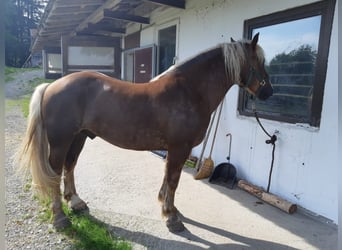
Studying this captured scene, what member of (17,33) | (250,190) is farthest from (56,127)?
(17,33)

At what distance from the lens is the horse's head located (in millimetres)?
2090

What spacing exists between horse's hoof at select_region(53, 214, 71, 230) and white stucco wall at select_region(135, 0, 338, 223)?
6.72 feet

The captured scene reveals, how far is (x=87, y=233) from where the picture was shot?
1967mm

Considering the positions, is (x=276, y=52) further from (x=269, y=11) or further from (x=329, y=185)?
(x=329, y=185)


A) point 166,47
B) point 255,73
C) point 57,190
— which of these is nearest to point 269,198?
point 255,73

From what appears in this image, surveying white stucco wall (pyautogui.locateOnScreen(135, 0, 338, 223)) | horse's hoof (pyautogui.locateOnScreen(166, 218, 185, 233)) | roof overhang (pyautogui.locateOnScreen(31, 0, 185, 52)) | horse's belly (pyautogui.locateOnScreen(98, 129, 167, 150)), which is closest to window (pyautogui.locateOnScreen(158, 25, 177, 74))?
white stucco wall (pyautogui.locateOnScreen(135, 0, 338, 223))

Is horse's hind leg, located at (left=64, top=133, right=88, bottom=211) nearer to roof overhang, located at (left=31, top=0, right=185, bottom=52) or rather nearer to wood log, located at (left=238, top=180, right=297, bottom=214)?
wood log, located at (left=238, top=180, right=297, bottom=214)

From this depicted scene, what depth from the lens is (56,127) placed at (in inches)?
77.7

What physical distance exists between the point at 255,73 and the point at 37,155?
74.6 inches

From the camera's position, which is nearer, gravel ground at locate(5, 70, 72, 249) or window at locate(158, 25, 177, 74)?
gravel ground at locate(5, 70, 72, 249)

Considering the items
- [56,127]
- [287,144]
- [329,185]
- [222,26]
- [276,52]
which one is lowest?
[329,185]

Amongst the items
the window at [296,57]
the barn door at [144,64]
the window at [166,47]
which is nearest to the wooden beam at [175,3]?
the window at [166,47]

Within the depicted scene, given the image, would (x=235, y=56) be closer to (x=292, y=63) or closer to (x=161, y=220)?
(x=292, y=63)

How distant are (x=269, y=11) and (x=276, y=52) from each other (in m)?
0.43
